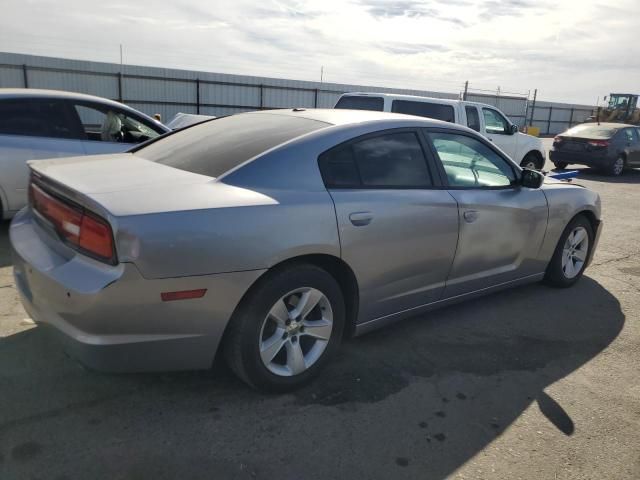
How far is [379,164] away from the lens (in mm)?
3402

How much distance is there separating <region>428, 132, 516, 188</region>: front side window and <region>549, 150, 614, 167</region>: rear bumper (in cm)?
1170

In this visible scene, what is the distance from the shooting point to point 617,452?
2.76m

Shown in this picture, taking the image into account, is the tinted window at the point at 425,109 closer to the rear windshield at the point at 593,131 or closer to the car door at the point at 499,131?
the car door at the point at 499,131

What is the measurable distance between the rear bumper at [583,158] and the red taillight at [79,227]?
1458cm

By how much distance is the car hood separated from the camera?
98.7 inches

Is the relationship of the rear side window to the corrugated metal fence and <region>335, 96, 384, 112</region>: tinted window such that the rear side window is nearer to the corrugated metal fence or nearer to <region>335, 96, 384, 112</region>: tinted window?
<region>335, 96, 384, 112</region>: tinted window

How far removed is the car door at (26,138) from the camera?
5.50 m

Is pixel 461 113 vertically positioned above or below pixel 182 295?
above

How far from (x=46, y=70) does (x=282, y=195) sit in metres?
18.3

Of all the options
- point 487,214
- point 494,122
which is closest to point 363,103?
point 494,122

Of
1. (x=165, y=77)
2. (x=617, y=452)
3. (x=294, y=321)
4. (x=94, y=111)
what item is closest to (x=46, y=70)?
(x=165, y=77)

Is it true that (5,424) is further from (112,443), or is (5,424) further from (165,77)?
(165,77)

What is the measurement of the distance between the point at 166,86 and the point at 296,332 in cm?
1956

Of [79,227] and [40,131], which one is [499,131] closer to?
[40,131]
